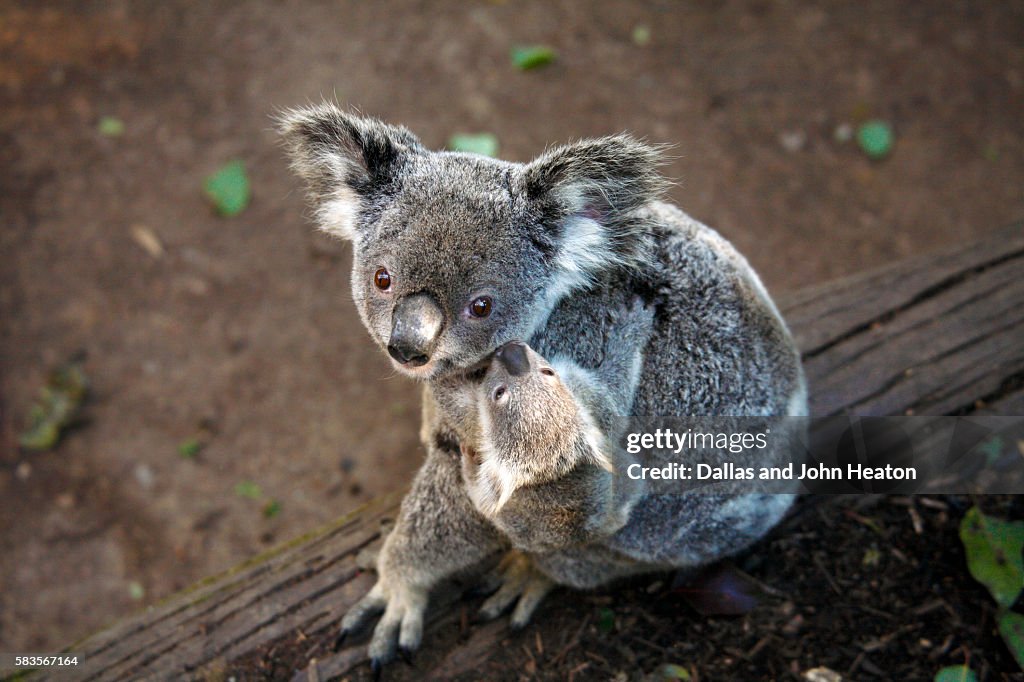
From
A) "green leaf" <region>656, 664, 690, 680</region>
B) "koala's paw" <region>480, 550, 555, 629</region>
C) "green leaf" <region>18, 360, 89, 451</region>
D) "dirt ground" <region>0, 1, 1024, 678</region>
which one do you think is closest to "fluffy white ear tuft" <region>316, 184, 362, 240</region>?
"koala's paw" <region>480, 550, 555, 629</region>

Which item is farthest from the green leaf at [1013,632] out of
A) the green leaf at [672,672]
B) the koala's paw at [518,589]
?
the koala's paw at [518,589]

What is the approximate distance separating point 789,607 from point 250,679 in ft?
6.97

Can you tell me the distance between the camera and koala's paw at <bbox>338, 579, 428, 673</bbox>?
312 centimetres

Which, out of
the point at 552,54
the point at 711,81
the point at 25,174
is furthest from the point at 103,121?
the point at 711,81

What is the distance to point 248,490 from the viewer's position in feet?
16.2

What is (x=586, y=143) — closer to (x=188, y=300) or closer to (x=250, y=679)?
(x=250, y=679)

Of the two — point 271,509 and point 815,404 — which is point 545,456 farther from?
point 271,509

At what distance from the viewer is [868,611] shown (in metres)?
3.25

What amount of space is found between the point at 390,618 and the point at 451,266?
60.3 inches

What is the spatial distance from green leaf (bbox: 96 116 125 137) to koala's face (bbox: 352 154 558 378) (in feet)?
14.6

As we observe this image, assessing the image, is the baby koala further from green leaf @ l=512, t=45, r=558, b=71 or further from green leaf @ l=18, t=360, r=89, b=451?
green leaf @ l=512, t=45, r=558, b=71

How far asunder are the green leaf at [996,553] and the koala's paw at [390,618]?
2.19 metres

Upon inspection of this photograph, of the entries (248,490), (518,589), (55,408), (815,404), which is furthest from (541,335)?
(55,408)

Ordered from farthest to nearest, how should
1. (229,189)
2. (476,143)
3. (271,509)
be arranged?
(229,189) < (476,143) < (271,509)
